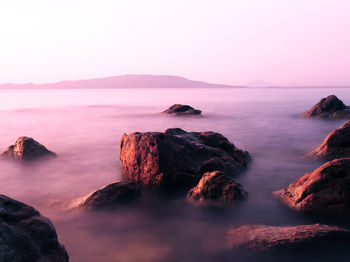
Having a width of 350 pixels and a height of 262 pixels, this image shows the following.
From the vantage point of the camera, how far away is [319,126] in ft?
66.5

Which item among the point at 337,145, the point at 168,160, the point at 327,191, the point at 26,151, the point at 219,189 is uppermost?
the point at 337,145

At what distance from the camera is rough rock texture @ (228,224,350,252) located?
461 cm

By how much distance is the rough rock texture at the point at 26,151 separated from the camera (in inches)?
460

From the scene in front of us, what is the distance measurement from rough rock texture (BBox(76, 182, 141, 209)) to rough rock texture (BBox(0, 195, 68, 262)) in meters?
3.03

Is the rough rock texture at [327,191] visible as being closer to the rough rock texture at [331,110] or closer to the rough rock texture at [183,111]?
the rough rock texture at [331,110]

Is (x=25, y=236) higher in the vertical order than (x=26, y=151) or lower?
higher

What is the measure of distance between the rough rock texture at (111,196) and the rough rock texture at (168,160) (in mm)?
922

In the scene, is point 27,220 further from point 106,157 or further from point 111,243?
point 106,157

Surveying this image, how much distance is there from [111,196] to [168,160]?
5.89 ft

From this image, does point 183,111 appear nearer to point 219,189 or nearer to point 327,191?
point 219,189

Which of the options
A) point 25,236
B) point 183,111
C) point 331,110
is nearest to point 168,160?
point 25,236

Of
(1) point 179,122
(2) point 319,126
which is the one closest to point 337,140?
(2) point 319,126

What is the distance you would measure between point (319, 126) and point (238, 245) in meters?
17.9

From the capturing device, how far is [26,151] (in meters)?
11.7
